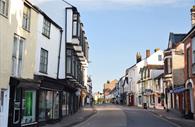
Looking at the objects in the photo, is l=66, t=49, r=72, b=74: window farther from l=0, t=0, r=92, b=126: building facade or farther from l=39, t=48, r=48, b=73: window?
l=39, t=48, r=48, b=73: window

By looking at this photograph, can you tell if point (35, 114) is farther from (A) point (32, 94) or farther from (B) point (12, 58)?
(B) point (12, 58)

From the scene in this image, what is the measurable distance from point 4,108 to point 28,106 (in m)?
3.76

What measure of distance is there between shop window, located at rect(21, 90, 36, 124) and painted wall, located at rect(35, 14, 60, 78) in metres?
2.03

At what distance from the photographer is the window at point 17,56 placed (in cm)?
2145

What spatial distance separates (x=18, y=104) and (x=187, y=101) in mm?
20913

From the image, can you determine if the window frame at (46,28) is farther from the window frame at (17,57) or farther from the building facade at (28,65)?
the window frame at (17,57)

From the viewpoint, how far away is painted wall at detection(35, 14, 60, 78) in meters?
26.0

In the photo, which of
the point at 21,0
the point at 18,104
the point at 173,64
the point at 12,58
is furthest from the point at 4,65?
the point at 173,64

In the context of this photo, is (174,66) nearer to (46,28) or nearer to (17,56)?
(46,28)

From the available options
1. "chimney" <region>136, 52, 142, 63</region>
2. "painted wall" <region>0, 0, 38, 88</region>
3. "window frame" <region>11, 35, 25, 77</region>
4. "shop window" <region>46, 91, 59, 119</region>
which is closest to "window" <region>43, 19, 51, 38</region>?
"painted wall" <region>0, 0, 38, 88</region>

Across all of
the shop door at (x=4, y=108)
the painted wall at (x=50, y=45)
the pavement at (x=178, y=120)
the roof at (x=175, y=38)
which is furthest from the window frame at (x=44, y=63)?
the roof at (x=175, y=38)

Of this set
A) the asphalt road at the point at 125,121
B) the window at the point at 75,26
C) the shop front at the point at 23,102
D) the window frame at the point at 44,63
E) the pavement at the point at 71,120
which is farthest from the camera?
the window at the point at 75,26

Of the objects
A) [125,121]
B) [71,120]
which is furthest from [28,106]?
[125,121]

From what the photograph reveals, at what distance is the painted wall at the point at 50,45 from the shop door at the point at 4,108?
18.2 ft
